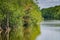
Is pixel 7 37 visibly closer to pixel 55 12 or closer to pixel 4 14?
pixel 4 14

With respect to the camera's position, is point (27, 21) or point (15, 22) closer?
point (15, 22)

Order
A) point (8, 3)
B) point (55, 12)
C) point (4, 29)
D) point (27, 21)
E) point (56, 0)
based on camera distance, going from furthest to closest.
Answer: point (55, 12), point (56, 0), point (27, 21), point (4, 29), point (8, 3)

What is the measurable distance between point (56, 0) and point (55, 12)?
6.12 metres

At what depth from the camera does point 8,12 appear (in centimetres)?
671

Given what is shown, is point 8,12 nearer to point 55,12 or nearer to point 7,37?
point 7,37

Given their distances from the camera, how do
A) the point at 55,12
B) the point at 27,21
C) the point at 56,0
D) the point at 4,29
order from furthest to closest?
the point at 55,12
the point at 56,0
the point at 27,21
the point at 4,29

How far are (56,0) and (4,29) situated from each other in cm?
590

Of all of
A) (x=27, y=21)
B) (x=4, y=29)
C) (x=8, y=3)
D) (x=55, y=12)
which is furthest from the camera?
(x=55, y=12)

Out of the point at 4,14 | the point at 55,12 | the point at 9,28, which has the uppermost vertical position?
the point at 4,14

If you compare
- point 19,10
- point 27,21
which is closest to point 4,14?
point 19,10

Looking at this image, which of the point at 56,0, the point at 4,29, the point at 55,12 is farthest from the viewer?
the point at 55,12

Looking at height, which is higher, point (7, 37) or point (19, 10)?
point (19, 10)

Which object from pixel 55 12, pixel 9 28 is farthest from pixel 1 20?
pixel 55 12

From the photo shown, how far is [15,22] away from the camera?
7.11 meters
